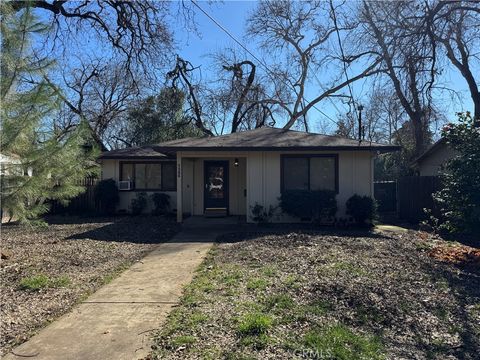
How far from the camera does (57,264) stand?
7777 mm

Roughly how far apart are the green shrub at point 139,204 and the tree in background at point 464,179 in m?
11.8

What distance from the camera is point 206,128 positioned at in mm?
32688

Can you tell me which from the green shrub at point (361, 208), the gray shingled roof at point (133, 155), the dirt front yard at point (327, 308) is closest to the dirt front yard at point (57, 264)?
the dirt front yard at point (327, 308)

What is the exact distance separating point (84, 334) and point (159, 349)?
0.95 meters

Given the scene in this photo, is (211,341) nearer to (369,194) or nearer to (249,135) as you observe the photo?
(369,194)

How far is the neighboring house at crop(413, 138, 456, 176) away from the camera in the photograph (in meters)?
19.6

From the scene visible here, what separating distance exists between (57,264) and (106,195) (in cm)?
1018

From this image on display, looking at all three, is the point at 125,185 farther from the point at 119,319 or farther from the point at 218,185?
the point at 119,319

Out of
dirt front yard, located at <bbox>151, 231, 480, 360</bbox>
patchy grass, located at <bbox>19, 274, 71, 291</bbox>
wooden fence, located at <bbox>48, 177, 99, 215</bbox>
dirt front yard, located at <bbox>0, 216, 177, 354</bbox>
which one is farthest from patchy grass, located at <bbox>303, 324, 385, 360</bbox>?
wooden fence, located at <bbox>48, 177, 99, 215</bbox>

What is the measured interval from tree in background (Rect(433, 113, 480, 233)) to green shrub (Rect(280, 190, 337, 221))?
161 inches

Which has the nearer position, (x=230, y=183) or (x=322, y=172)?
(x=322, y=172)

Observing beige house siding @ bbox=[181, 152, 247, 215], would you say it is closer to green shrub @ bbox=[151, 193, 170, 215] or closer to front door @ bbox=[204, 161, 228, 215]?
front door @ bbox=[204, 161, 228, 215]

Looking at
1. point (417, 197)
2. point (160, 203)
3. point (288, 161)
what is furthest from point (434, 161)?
point (160, 203)

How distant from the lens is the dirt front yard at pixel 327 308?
4.09 m
